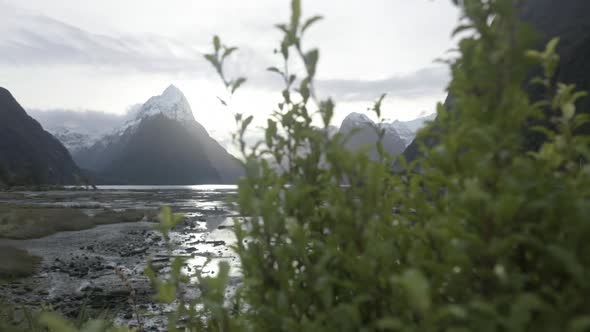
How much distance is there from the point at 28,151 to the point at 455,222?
167893 mm

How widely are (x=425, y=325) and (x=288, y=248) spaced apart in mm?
768

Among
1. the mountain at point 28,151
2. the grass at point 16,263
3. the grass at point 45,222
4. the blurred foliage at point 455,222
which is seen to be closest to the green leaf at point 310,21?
the blurred foliage at point 455,222

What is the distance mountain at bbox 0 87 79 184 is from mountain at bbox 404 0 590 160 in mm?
130295

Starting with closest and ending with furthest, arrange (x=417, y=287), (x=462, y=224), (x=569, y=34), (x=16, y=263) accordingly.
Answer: (x=417, y=287)
(x=462, y=224)
(x=16, y=263)
(x=569, y=34)

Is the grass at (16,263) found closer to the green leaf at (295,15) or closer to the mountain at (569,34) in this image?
the green leaf at (295,15)

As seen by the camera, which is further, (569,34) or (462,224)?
(569,34)

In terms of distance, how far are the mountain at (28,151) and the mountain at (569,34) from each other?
427 feet

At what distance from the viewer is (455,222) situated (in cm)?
149

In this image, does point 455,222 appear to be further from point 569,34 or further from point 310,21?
point 569,34

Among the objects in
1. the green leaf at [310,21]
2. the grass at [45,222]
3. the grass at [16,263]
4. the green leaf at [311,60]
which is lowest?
the grass at [45,222]

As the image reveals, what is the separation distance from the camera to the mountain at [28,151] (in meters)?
124

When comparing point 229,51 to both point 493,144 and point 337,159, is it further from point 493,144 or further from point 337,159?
Result: point 493,144

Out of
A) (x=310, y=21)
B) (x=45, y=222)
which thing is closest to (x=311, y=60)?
(x=310, y=21)

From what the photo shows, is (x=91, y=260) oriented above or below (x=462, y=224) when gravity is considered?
below
